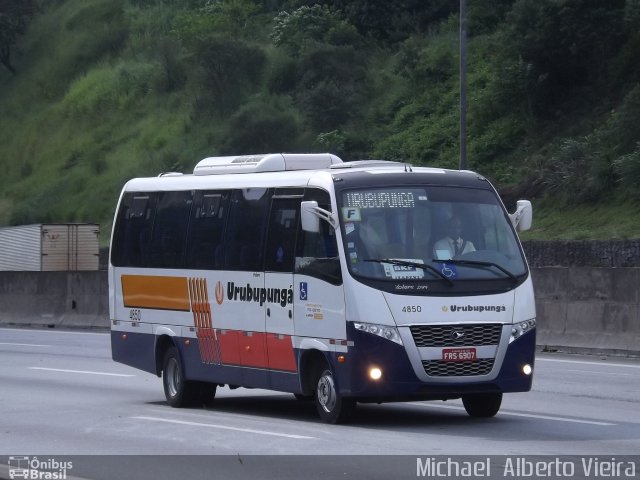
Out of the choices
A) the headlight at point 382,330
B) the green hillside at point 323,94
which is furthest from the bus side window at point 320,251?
the green hillside at point 323,94

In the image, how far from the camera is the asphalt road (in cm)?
1173

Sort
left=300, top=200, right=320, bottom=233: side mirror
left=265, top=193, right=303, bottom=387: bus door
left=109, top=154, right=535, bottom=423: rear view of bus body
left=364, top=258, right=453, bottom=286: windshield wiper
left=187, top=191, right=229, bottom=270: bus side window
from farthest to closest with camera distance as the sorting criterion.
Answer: left=187, top=191, right=229, bottom=270: bus side window, left=265, top=193, right=303, bottom=387: bus door, left=300, top=200, right=320, bottom=233: side mirror, left=364, top=258, right=453, bottom=286: windshield wiper, left=109, top=154, right=535, bottom=423: rear view of bus body

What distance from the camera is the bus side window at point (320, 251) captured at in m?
13.9

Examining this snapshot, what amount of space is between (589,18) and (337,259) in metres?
39.8

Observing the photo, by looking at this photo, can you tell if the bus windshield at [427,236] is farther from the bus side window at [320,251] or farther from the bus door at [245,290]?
the bus door at [245,290]

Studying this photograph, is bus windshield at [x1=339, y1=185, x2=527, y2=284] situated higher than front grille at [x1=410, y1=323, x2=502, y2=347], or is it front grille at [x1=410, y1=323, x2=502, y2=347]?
bus windshield at [x1=339, y1=185, x2=527, y2=284]

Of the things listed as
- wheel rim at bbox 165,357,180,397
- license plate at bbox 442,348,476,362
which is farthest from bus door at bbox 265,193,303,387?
wheel rim at bbox 165,357,180,397

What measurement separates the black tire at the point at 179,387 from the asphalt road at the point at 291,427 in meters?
0.21

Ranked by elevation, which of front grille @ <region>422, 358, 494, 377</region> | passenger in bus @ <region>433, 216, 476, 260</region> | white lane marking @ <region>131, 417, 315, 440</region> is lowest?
white lane marking @ <region>131, 417, 315, 440</region>

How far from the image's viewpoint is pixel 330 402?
14.0 meters

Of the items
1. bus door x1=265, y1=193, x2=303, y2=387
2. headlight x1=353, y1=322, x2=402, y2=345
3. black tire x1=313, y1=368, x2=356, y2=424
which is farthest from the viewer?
bus door x1=265, y1=193, x2=303, y2=387

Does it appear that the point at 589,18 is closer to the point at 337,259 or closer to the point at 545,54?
the point at 545,54

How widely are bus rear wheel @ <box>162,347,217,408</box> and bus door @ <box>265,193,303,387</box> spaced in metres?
2.02

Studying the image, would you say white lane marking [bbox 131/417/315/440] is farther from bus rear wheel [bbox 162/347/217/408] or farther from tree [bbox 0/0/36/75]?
tree [bbox 0/0/36/75]
